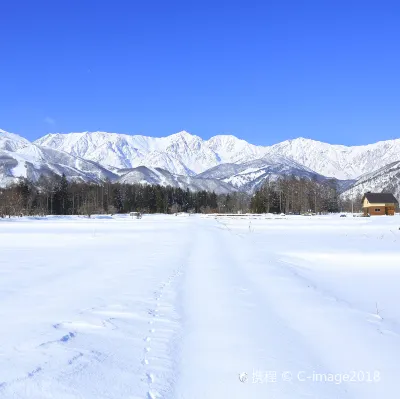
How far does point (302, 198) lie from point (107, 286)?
333 ft

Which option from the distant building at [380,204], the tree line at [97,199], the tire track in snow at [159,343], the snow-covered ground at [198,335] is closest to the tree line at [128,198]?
the tree line at [97,199]

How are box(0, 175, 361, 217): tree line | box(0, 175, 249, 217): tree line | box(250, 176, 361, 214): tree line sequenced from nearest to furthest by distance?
box(0, 175, 249, 217): tree line, box(0, 175, 361, 217): tree line, box(250, 176, 361, 214): tree line

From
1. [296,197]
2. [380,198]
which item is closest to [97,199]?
[296,197]

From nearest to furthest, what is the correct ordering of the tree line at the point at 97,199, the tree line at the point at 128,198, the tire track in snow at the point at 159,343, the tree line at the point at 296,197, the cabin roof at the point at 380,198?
1. the tire track in snow at the point at 159,343
2. the cabin roof at the point at 380,198
3. the tree line at the point at 97,199
4. the tree line at the point at 128,198
5. the tree line at the point at 296,197

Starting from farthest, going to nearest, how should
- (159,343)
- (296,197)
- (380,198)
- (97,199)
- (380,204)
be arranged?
(97,199), (296,197), (380,198), (380,204), (159,343)

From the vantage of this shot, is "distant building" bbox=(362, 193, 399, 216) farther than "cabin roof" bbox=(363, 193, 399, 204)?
No

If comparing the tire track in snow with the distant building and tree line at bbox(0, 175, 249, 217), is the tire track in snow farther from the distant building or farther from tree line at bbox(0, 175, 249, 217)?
the distant building

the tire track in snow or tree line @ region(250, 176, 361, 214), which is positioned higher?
tree line @ region(250, 176, 361, 214)

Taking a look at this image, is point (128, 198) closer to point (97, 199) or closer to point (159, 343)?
point (97, 199)

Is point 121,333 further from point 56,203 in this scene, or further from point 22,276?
point 56,203

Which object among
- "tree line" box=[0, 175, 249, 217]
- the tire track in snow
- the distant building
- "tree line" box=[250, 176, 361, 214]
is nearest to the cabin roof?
the distant building

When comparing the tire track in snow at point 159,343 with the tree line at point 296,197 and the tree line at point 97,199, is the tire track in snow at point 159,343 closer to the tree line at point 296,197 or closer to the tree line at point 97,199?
the tree line at point 97,199

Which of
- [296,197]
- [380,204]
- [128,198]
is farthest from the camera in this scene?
[128,198]

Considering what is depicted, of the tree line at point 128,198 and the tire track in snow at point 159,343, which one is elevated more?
the tree line at point 128,198
